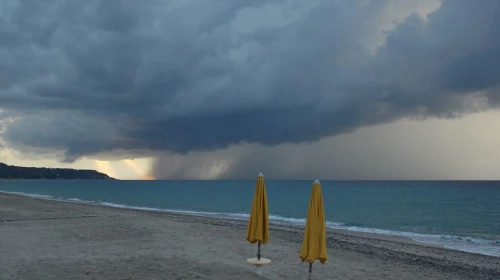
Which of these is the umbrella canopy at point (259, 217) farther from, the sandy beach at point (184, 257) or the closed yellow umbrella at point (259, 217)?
the sandy beach at point (184, 257)

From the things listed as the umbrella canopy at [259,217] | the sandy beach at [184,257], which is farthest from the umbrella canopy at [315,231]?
the sandy beach at [184,257]

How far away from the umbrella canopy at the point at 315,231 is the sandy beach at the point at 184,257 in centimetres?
229

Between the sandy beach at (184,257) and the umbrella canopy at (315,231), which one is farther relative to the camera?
the sandy beach at (184,257)

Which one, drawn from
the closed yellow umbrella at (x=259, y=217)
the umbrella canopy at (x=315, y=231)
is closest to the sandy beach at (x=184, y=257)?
the closed yellow umbrella at (x=259, y=217)

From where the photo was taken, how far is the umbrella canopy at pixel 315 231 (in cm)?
832

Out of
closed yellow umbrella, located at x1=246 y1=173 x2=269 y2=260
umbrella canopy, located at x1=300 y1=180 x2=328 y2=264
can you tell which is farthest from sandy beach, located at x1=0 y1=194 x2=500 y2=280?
umbrella canopy, located at x1=300 y1=180 x2=328 y2=264

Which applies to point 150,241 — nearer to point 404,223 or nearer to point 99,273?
point 99,273

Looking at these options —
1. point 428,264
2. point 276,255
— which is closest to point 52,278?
point 276,255

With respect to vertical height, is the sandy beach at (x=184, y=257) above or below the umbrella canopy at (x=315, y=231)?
below

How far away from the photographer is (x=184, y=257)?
12359 mm

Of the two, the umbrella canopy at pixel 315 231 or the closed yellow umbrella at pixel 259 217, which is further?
the closed yellow umbrella at pixel 259 217

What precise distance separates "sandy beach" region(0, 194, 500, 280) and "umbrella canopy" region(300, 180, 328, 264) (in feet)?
7.52

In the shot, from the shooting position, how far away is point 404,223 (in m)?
38.7

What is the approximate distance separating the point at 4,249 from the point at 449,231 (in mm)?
30388
